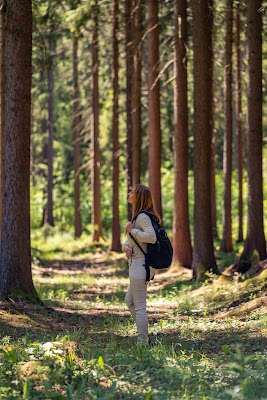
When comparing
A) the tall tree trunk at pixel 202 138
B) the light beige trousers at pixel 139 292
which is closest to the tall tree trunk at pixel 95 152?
the tall tree trunk at pixel 202 138

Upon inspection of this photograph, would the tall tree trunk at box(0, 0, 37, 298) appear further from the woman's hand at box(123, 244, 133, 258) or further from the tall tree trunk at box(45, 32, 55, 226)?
the tall tree trunk at box(45, 32, 55, 226)

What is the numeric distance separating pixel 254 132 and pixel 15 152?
6.11 m

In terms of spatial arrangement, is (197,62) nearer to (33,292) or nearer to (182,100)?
(182,100)

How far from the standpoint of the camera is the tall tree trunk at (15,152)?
34.8 feet

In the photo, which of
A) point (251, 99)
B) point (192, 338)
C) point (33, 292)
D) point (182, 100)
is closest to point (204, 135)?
point (251, 99)

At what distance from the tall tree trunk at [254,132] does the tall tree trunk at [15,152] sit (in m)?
5.68

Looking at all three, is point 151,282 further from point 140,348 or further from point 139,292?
point 140,348

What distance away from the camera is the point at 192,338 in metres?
8.73

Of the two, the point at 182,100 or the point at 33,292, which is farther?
the point at 182,100

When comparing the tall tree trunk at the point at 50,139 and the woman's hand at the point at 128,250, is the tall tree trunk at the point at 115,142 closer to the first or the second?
the tall tree trunk at the point at 50,139

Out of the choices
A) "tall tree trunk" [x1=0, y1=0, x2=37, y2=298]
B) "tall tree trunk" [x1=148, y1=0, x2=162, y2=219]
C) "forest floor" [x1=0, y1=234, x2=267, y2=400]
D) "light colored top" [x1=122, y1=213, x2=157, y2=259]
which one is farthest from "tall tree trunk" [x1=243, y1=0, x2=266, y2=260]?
"light colored top" [x1=122, y1=213, x2=157, y2=259]

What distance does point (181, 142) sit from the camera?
17.2 meters

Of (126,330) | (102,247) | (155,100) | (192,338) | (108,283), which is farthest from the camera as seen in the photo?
(102,247)

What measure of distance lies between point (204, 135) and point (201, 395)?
960 cm
